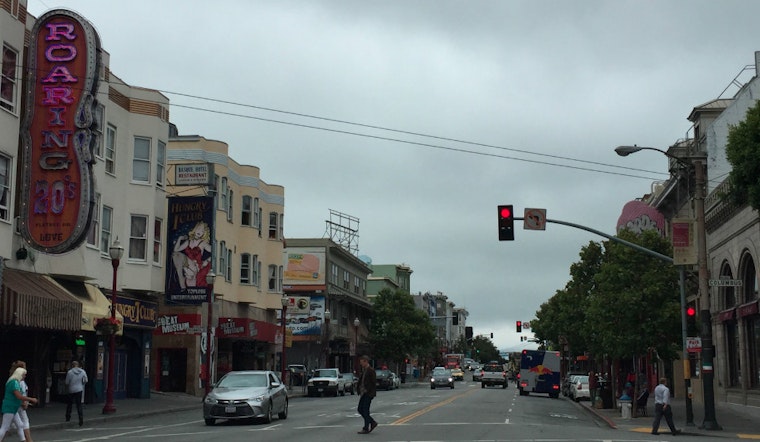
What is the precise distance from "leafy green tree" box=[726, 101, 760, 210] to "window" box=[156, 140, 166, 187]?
972 inches

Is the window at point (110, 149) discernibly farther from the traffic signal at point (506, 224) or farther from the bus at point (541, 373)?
the bus at point (541, 373)

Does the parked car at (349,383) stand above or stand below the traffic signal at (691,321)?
below

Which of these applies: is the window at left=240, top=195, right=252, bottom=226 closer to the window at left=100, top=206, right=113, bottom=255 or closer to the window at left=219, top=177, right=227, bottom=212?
the window at left=219, top=177, right=227, bottom=212

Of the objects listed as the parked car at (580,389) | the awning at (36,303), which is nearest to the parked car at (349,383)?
the parked car at (580,389)

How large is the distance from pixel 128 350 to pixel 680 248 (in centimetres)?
2455

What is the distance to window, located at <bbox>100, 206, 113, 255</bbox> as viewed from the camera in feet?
113

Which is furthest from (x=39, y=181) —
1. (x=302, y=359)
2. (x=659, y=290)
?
(x=302, y=359)

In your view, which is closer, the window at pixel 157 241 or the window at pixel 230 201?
the window at pixel 157 241

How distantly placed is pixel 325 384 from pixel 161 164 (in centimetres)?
1857

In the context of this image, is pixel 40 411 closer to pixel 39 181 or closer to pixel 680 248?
pixel 39 181

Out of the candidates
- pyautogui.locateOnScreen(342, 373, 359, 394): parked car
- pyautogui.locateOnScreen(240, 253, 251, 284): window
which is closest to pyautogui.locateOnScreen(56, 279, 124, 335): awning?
pyautogui.locateOnScreen(240, 253, 251, 284): window

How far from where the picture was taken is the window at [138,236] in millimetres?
36844

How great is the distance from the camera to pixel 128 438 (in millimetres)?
19797

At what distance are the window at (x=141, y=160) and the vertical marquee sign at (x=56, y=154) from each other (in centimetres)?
1019
